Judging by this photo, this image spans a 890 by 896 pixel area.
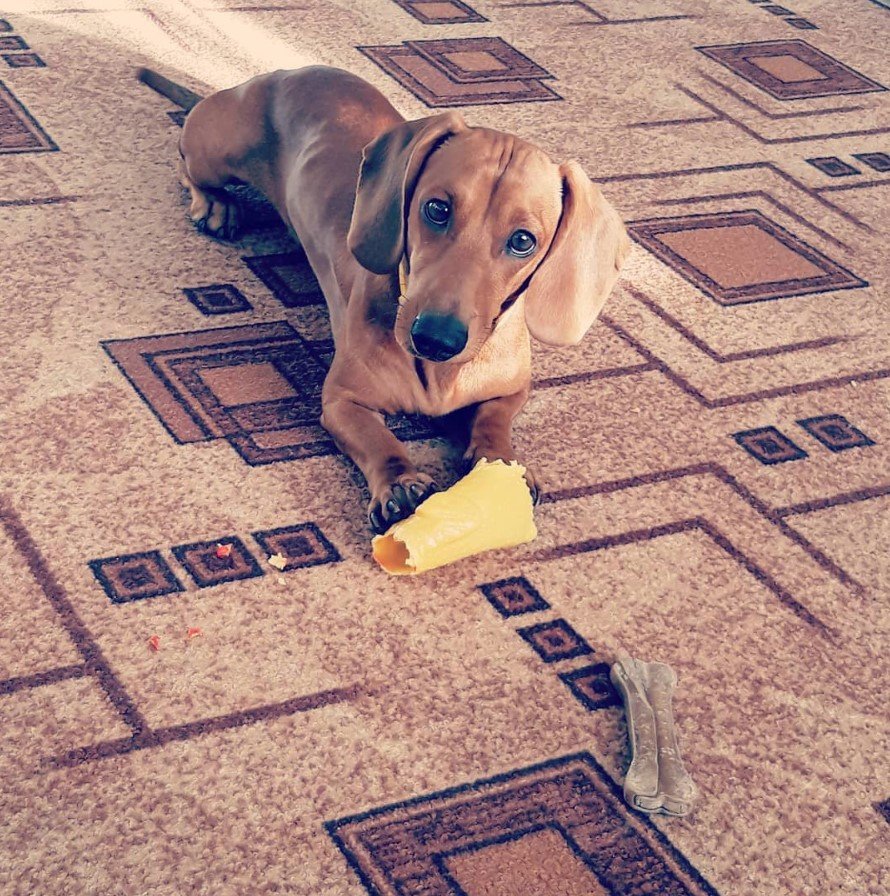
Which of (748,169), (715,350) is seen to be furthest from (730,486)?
(748,169)

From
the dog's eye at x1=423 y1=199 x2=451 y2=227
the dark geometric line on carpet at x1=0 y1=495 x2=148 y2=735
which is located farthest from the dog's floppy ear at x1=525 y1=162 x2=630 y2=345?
the dark geometric line on carpet at x1=0 y1=495 x2=148 y2=735

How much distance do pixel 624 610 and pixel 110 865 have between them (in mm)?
683

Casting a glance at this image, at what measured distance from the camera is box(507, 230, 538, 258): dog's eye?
5.30 feet

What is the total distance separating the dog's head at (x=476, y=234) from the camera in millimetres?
1590

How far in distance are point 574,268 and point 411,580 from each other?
1.48ft

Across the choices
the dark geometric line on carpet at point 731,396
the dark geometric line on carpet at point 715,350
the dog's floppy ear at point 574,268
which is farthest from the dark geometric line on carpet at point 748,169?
the dog's floppy ear at point 574,268

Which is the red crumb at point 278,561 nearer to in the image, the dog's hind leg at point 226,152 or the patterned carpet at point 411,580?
the patterned carpet at point 411,580

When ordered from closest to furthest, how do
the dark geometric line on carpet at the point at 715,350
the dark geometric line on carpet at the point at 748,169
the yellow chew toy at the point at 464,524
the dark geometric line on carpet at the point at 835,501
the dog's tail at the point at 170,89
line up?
the yellow chew toy at the point at 464,524 < the dark geometric line on carpet at the point at 835,501 < the dark geometric line on carpet at the point at 715,350 < the dog's tail at the point at 170,89 < the dark geometric line on carpet at the point at 748,169

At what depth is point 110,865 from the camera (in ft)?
3.87

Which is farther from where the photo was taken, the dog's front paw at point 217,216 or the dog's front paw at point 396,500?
the dog's front paw at point 217,216

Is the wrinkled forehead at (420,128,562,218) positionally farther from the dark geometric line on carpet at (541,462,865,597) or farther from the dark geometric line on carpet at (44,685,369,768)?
the dark geometric line on carpet at (44,685,369,768)

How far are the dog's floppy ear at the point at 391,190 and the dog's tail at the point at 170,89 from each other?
2.95ft

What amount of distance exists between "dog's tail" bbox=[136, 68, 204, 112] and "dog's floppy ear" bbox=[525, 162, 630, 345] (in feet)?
3.53

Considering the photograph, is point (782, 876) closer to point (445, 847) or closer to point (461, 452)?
point (445, 847)
